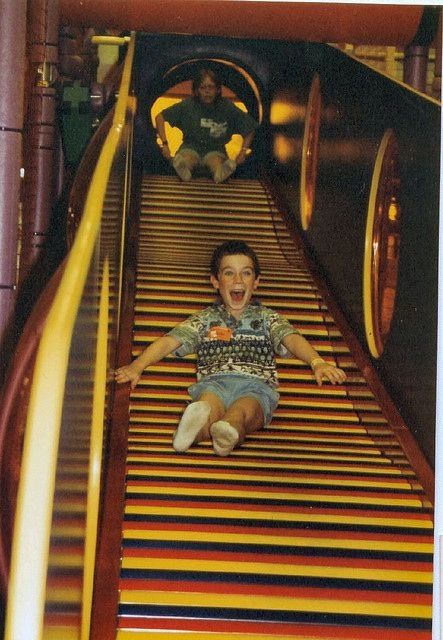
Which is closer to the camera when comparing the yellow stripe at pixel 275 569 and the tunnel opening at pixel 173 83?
the yellow stripe at pixel 275 569

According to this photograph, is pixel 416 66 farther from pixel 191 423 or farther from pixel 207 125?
pixel 191 423

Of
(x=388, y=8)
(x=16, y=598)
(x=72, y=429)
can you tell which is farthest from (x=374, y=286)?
(x=16, y=598)

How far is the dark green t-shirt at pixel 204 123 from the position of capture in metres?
8.01

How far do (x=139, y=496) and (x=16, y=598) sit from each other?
186cm

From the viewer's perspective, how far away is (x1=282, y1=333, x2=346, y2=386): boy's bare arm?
388cm

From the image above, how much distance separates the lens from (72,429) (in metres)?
1.90

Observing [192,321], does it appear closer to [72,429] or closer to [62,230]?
[72,429]

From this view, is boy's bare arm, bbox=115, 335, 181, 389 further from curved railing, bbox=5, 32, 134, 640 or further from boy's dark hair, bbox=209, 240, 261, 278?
curved railing, bbox=5, 32, 134, 640

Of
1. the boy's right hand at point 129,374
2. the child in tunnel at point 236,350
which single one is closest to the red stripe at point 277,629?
the child in tunnel at point 236,350

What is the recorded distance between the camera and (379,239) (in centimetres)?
476

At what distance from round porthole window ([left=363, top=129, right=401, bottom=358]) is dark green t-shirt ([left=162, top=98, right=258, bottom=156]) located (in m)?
3.47

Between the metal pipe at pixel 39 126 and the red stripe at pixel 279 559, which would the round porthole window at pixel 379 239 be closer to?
the red stripe at pixel 279 559

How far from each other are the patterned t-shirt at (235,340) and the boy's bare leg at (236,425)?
0.23 m

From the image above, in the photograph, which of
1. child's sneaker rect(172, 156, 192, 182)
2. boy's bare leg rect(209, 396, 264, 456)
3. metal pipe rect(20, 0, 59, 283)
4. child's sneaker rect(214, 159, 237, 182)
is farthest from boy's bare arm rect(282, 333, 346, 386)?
child's sneaker rect(214, 159, 237, 182)
